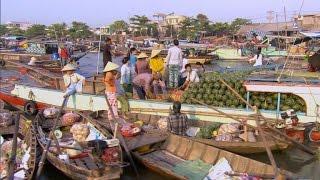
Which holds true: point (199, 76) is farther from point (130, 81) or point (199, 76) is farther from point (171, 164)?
point (171, 164)

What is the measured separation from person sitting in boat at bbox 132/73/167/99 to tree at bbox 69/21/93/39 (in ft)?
201

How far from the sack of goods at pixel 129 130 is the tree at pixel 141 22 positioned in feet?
194

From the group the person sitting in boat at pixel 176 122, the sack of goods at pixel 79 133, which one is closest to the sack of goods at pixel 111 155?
the sack of goods at pixel 79 133

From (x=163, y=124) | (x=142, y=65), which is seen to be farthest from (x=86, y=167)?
(x=142, y=65)

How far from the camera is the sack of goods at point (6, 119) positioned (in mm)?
10547

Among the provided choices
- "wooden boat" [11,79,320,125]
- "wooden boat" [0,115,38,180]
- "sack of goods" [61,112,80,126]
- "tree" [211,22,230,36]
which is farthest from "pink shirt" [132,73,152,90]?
"tree" [211,22,230,36]

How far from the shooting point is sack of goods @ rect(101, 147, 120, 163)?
781 cm

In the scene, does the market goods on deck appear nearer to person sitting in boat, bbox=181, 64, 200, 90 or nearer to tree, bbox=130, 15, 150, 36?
person sitting in boat, bbox=181, 64, 200, 90

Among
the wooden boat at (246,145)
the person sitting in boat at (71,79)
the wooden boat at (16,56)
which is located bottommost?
the wooden boat at (16,56)

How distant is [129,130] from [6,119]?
3.30 metres

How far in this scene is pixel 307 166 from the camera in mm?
9438

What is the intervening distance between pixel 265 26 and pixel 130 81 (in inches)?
1174

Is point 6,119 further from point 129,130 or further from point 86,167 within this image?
point 86,167

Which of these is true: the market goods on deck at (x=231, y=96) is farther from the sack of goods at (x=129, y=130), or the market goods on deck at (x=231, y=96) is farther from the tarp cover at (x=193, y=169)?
the tarp cover at (x=193, y=169)
